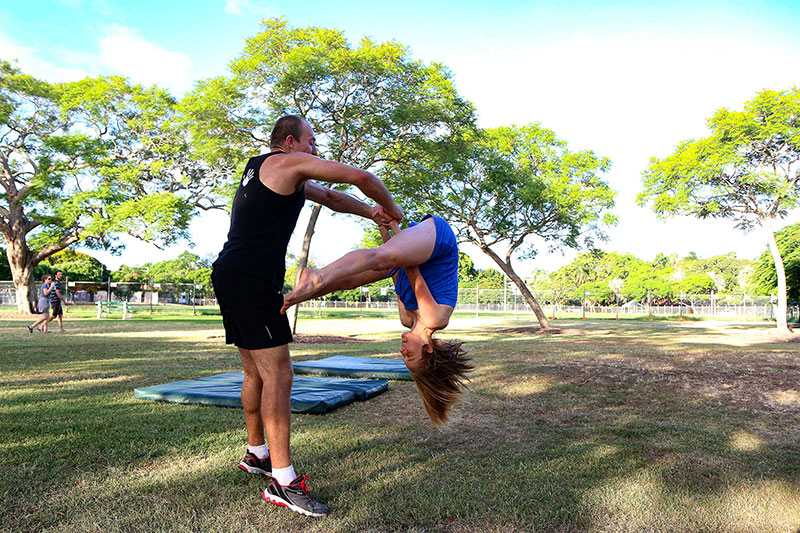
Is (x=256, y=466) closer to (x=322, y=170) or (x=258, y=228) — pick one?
(x=258, y=228)

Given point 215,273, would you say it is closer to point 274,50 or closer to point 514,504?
point 514,504

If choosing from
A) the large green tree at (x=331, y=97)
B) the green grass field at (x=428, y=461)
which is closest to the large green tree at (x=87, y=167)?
the large green tree at (x=331, y=97)

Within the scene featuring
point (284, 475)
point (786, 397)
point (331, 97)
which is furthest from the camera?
point (331, 97)

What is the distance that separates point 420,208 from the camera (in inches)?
800

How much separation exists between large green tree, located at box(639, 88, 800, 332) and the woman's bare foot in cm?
2043

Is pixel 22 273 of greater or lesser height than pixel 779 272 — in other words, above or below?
above

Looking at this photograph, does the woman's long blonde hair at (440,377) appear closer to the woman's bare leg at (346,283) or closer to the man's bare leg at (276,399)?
the woman's bare leg at (346,283)

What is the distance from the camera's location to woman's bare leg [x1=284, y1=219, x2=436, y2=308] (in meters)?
3.04

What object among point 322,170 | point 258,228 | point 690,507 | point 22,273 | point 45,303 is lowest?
point 690,507

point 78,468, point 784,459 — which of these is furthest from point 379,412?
point 784,459

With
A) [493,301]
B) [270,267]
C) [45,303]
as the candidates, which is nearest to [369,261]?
[270,267]

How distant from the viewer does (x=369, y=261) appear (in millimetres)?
3172

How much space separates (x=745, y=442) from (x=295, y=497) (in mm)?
3972

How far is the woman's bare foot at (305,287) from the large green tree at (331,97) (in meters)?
11.6
